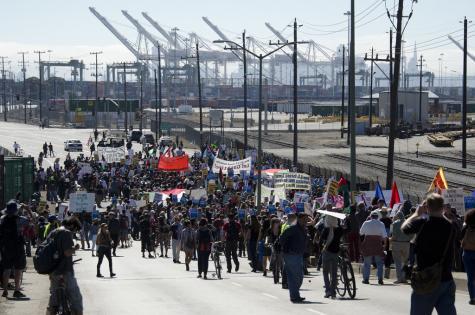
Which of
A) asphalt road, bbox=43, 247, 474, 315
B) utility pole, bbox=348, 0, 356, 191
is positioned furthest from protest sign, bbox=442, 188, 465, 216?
utility pole, bbox=348, 0, 356, 191

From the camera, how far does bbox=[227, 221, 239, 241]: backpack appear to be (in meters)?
25.1

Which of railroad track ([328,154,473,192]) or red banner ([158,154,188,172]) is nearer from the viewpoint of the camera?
railroad track ([328,154,473,192])

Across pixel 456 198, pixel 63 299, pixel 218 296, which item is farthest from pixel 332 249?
pixel 456 198

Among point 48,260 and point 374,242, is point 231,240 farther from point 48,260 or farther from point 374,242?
point 48,260

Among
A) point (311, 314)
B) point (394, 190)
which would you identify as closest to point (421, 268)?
point (311, 314)

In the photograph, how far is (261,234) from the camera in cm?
2411

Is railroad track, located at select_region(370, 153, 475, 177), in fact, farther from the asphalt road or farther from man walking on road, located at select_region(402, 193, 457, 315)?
man walking on road, located at select_region(402, 193, 457, 315)

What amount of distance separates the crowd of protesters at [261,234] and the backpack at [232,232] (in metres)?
0.02

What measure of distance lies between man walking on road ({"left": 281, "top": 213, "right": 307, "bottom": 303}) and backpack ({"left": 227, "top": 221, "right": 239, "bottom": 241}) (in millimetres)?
7220

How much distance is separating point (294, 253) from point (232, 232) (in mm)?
7605

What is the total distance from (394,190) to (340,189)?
4401mm

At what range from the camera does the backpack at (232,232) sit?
2511cm

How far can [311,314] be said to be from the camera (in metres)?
15.5

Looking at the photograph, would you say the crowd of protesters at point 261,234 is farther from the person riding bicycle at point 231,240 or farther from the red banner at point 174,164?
the red banner at point 174,164
